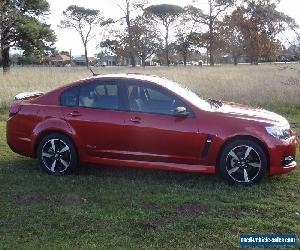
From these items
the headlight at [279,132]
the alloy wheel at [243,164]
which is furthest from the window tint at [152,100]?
the headlight at [279,132]

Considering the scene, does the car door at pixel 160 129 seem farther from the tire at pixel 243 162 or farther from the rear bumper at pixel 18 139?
the rear bumper at pixel 18 139

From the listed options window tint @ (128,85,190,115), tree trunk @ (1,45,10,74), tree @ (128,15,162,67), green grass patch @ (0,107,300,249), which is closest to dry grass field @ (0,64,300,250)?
green grass patch @ (0,107,300,249)

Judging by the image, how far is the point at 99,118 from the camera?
635 cm

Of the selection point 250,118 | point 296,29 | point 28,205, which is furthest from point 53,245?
point 296,29

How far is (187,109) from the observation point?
6117 mm

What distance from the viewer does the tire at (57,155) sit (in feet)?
21.4

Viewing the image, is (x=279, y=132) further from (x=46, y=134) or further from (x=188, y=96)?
(x=46, y=134)

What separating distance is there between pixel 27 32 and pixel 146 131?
30.4m

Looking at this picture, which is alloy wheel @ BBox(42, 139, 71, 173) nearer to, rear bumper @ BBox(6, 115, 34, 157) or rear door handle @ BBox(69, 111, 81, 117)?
rear bumper @ BBox(6, 115, 34, 157)

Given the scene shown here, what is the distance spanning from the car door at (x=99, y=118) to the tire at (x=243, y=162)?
1.43 meters

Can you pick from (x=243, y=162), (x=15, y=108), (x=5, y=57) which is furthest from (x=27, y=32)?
(x=243, y=162)

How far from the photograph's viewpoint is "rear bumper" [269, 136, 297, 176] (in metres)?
5.92

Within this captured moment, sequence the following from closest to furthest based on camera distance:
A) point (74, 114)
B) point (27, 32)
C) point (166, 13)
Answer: point (74, 114), point (27, 32), point (166, 13)

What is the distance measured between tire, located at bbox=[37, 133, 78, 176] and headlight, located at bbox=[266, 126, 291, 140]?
2749mm
